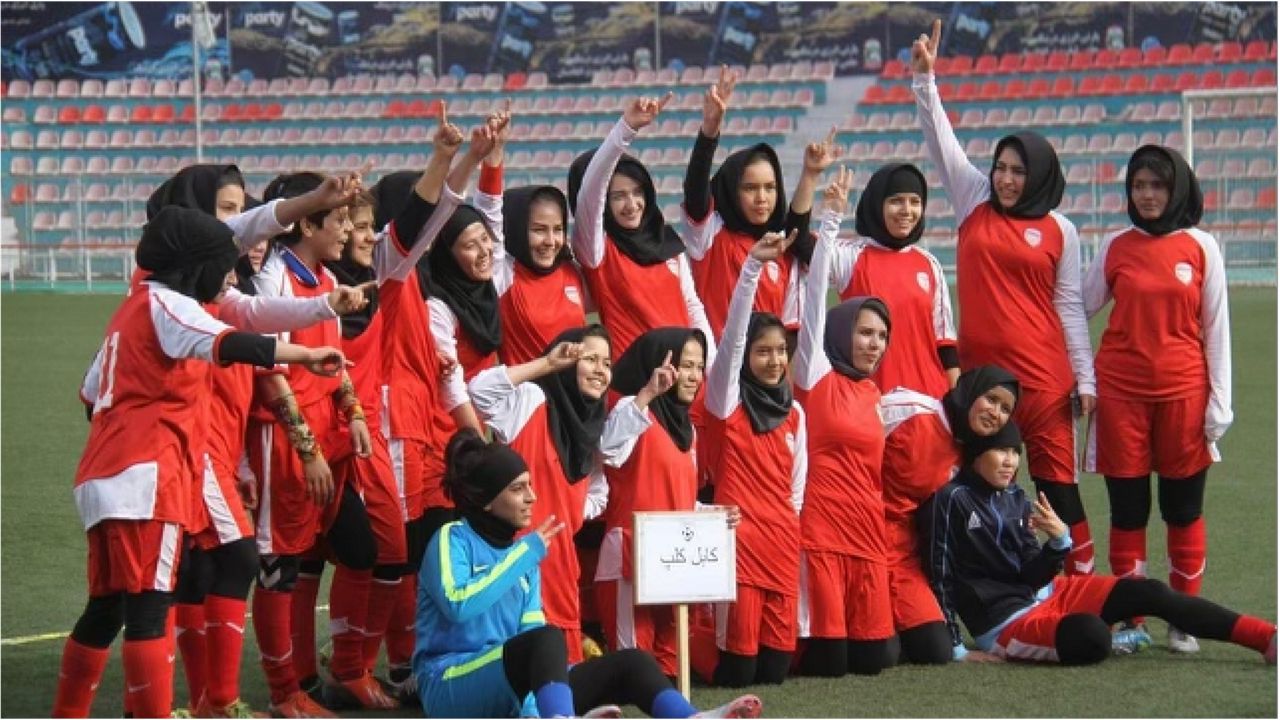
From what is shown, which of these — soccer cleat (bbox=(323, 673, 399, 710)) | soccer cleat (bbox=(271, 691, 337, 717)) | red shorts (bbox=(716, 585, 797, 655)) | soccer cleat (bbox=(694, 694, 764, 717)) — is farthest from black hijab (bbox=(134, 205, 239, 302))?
red shorts (bbox=(716, 585, 797, 655))

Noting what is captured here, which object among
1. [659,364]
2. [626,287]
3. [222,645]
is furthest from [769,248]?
[222,645]

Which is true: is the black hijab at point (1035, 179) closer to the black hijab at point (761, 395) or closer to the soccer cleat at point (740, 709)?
the black hijab at point (761, 395)

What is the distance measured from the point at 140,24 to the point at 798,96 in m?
11.4

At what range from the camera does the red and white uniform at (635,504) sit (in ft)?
20.4

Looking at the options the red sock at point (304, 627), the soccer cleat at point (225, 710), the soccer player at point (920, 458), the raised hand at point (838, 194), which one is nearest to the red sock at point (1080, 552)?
the soccer player at point (920, 458)

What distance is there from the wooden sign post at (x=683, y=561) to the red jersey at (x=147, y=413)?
52.5 inches

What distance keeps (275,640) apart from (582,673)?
1.00 metres

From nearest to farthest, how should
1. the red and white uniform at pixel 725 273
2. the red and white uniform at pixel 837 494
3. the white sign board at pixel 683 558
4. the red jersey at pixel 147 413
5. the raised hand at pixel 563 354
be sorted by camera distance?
1. the red jersey at pixel 147 413
2. the white sign board at pixel 683 558
3. the raised hand at pixel 563 354
4. the red and white uniform at pixel 837 494
5. the red and white uniform at pixel 725 273

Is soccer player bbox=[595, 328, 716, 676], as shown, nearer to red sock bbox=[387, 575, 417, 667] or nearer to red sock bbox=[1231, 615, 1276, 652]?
red sock bbox=[387, 575, 417, 667]

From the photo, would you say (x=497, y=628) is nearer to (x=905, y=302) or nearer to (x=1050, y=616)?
(x=1050, y=616)

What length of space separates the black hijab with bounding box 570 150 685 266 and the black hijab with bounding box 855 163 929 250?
689 millimetres

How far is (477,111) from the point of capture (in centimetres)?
3058

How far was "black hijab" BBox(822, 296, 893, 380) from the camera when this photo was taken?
22.0 feet

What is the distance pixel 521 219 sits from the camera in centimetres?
669
